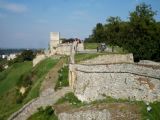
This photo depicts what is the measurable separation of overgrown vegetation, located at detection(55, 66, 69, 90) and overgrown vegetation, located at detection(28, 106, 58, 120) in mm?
5012

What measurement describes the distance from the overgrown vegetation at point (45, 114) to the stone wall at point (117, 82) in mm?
3379

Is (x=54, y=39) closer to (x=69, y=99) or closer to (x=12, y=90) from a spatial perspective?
(x=12, y=90)

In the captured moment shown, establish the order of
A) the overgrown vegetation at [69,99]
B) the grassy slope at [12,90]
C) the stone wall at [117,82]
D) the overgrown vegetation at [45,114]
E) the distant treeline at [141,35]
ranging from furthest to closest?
the distant treeline at [141,35] < the grassy slope at [12,90] < the overgrown vegetation at [69,99] < the overgrown vegetation at [45,114] < the stone wall at [117,82]

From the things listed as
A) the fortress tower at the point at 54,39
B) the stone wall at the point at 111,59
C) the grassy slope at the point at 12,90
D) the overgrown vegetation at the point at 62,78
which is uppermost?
the fortress tower at the point at 54,39

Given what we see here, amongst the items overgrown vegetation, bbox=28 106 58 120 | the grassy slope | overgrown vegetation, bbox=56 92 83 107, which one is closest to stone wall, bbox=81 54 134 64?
overgrown vegetation, bbox=56 92 83 107

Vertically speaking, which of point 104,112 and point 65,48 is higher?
point 65,48

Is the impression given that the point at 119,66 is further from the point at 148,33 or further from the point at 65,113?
the point at 148,33

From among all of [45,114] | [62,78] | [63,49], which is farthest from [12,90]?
[45,114]

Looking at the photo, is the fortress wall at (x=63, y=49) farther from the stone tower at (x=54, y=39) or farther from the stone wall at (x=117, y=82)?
the stone wall at (x=117, y=82)

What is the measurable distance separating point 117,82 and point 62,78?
11.5 meters

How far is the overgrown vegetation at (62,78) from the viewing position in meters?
38.1

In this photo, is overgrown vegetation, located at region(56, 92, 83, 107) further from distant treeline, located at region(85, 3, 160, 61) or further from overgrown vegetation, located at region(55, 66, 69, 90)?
distant treeline, located at region(85, 3, 160, 61)

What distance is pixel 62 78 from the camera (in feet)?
132

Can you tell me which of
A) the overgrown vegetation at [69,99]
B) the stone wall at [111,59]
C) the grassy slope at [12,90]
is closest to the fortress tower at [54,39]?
the grassy slope at [12,90]
